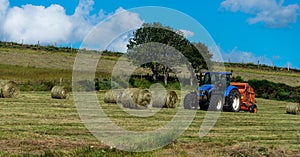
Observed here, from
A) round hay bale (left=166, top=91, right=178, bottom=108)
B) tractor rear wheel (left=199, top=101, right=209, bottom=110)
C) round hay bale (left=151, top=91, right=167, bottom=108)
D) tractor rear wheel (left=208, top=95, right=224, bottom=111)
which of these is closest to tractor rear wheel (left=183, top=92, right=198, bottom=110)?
tractor rear wheel (left=199, top=101, right=209, bottom=110)

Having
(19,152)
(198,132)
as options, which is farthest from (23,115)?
(19,152)

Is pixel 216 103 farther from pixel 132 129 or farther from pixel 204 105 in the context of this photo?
pixel 132 129

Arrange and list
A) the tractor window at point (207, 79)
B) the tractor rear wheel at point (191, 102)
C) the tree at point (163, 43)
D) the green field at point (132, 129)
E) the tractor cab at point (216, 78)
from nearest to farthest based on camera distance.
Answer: the green field at point (132, 129)
the tractor rear wheel at point (191, 102)
the tractor cab at point (216, 78)
the tractor window at point (207, 79)
the tree at point (163, 43)

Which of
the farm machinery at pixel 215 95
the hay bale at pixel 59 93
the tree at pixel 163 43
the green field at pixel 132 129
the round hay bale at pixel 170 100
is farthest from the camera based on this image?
the tree at pixel 163 43

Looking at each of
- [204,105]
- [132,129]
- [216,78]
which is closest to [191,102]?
[204,105]

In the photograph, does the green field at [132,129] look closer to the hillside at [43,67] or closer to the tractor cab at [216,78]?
the tractor cab at [216,78]

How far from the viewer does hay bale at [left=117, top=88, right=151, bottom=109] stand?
78.3 ft

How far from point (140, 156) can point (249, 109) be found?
55.0ft

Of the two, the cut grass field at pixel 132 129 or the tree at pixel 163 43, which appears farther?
the tree at pixel 163 43

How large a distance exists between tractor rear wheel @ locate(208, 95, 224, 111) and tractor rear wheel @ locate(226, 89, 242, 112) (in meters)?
0.42

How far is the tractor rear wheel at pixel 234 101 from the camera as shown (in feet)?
78.1

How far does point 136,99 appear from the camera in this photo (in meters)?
23.9

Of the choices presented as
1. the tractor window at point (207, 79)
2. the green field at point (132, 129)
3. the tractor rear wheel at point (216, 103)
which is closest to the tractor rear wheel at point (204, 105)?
the tractor rear wheel at point (216, 103)

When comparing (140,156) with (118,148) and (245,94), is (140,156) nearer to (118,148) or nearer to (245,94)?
(118,148)
